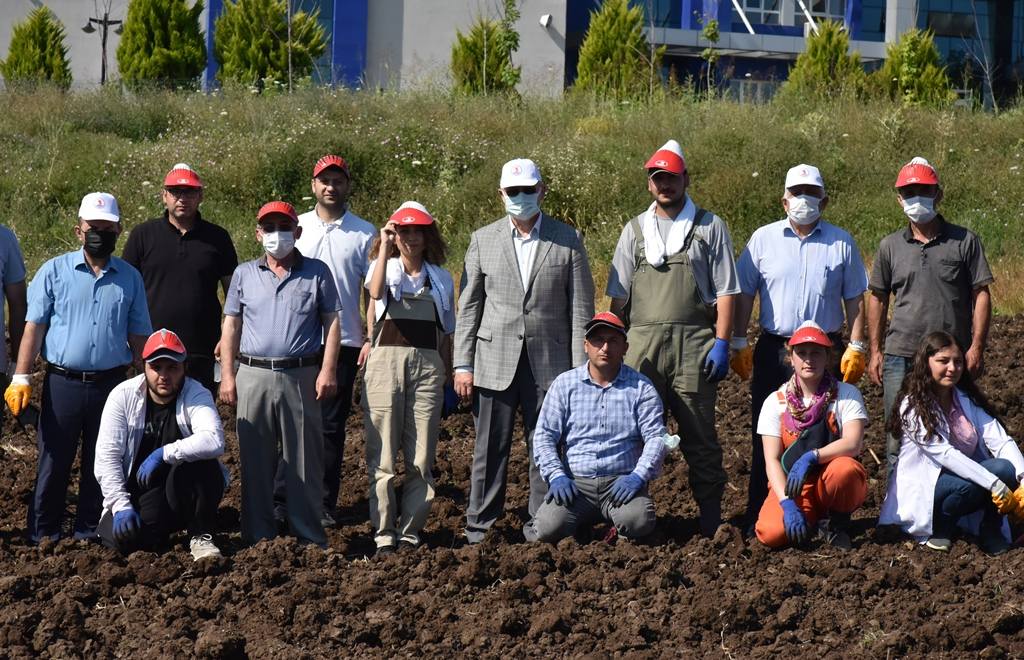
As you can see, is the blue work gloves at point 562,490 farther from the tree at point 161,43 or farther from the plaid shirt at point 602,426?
the tree at point 161,43

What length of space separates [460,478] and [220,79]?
722 inches

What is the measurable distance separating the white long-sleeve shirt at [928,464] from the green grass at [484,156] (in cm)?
748

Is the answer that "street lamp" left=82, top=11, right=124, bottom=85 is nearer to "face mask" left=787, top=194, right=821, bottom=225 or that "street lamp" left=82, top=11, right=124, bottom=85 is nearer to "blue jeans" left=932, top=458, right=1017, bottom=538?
"face mask" left=787, top=194, right=821, bottom=225

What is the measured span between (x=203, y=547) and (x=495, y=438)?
5.13 feet

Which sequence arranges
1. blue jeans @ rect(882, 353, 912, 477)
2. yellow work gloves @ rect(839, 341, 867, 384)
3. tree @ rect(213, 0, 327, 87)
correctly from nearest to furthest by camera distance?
yellow work gloves @ rect(839, 341, 867, 384) < blue jeans @ rect(882, 353, 912, 477) < tree @ rect(213, 0, 327, 87)

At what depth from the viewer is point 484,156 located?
60.7 ft

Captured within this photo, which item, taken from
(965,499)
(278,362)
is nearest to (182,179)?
(278,362)

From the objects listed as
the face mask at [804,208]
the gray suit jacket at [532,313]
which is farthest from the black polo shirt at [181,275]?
the face mask at [804,208]

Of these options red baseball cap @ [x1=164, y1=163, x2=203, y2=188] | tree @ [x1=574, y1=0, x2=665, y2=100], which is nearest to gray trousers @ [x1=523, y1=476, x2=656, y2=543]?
red baseball cap @ [x1=164, y1=163, x2=203, y2=188]

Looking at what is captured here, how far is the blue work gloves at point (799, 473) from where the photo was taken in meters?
6.93

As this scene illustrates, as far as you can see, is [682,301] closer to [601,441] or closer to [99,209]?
[601,441]

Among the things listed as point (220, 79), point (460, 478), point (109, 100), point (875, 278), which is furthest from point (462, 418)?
point (220, 79)

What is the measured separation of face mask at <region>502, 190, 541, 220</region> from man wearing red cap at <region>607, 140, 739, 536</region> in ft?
1.63

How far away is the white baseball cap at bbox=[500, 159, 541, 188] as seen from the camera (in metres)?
7.12
